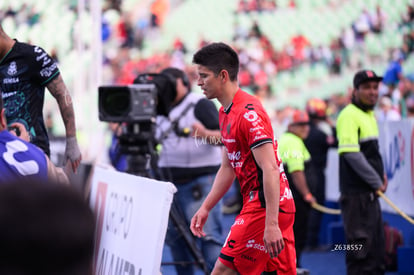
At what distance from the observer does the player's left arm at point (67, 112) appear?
463 centimetres

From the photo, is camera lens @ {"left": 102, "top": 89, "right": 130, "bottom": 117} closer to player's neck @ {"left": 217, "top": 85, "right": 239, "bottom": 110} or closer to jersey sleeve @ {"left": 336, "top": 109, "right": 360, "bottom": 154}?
jersey sleeve @ {"left": 336, "top": 109, "right": 360, "bottom": 154}

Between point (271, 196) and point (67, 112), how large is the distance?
178 cm

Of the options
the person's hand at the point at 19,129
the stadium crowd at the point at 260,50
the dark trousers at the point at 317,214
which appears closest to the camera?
the person's hand at the point at 19,129

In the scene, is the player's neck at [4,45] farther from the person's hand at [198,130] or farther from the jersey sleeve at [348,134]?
the jersey sleeve at [348,134]

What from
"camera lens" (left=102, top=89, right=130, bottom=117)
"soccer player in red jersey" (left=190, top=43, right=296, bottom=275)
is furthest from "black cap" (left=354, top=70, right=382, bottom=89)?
"soccer player in red jersey" (left=190, top=43, right=296, bottom=275)

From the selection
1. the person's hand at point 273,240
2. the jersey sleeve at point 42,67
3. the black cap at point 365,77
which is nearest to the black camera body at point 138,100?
the jersey sleeve at point 42,67

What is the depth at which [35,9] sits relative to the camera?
16125mm

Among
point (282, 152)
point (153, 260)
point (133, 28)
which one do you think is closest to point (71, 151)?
point (153, 260)

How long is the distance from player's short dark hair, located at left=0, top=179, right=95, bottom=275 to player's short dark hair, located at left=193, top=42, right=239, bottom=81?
2702 millimetres

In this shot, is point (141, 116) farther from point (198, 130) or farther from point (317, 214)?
point (317, 214)

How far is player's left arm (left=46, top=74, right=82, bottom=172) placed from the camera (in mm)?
4633

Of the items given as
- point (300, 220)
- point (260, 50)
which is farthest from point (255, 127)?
point (260, 50)

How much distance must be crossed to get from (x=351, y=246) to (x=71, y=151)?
250 centimetres

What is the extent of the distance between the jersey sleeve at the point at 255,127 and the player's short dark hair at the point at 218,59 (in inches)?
13.6
